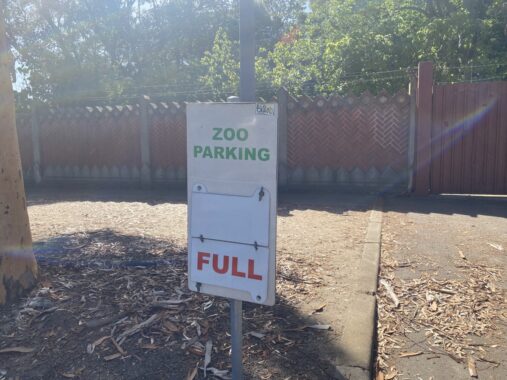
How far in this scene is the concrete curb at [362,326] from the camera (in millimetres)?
3002

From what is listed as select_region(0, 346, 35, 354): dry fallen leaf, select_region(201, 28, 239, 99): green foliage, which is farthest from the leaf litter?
select_region(201, 28, 239, 99): green foliage

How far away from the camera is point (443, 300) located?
162 inches

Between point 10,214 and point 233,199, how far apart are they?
8.28 feet

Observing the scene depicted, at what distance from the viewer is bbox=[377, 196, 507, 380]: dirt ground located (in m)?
3.18

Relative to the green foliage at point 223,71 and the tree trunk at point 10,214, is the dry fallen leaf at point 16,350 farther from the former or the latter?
the green foliage at point 223,71

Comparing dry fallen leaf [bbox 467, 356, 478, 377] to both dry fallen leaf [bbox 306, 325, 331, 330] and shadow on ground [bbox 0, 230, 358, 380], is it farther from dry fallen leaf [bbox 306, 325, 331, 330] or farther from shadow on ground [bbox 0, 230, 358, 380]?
dry fallen leaf [bbox 306, 325, 331, 330]

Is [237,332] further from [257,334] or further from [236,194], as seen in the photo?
[257,334]

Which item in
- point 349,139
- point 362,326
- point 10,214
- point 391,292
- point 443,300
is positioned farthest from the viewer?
point 349,139

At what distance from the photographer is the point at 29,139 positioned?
44.2 feet

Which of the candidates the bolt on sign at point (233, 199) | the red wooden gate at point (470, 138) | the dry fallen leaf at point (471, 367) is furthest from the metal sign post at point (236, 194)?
the red wooden gate at point (470, 138)

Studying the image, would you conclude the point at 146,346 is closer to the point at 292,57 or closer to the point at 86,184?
the point at 86,184

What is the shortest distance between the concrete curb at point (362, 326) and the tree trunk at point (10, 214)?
266 cm

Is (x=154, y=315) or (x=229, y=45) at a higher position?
(x=229, y=45)

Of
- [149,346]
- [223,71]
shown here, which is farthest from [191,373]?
[223,71]
